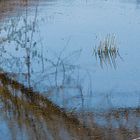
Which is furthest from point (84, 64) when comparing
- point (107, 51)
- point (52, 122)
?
point (52, 122)

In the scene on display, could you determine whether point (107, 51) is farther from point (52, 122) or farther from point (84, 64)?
point (52, 122)

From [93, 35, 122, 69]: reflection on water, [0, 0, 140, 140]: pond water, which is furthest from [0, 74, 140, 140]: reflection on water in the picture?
[93, 35, 122, 69]: reflection on water

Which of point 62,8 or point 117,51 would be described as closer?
point 117,51

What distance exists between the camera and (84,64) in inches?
376

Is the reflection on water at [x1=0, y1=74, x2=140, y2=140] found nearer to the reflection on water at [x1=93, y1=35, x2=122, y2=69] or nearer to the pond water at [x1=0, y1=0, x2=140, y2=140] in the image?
the pond water at [x1=0, y1=0, x2=140, y2=140]

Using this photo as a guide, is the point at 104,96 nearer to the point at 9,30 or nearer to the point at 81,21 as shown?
the point at 9,30

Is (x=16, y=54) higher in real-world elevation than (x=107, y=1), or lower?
lower

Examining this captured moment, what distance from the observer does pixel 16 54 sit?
1022 cm

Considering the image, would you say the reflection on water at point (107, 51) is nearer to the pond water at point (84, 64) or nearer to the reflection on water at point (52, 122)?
the pond water at point (84, 64)

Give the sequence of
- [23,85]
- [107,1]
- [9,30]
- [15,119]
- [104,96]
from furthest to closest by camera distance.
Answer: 1. [107,1]
2. [9,30]
3. [23,85]
4. [104,96]
5. [15,119]

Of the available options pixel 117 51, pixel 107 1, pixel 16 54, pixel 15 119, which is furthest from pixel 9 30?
pixel 107 1

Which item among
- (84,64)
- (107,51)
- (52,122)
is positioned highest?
(107,51)

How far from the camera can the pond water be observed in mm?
6559

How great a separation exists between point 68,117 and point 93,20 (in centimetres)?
878
